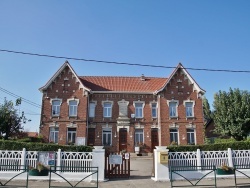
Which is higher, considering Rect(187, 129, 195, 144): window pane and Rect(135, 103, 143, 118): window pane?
Rect(135, 103, 143, 118): window pane

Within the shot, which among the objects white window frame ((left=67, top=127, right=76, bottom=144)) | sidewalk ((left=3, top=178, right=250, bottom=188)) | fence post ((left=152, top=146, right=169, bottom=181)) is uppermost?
white window frame ((left=67, top=127, right=76, bottom=144))

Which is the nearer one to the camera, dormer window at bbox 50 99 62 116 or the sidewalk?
the sidewalk

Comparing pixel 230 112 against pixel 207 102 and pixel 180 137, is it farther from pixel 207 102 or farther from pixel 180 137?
pixel 207 102

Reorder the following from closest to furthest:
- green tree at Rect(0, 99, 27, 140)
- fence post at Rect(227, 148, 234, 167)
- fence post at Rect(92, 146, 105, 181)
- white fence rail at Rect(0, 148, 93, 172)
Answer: fence post at Rect(92, 146, 105, 181) → white fence rail at Rect(0, 148, 93, 172) → fence post at Rect(227, 148, 234, 167) → green tree at Rect(0, 99, 27, 140)

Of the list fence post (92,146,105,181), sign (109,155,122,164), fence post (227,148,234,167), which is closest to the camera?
fence post (92,146,105,181)

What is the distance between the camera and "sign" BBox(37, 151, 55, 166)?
13289 mm

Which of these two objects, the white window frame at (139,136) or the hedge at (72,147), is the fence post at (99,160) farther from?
the white window frame at (139,136)

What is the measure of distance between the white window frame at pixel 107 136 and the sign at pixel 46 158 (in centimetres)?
1439

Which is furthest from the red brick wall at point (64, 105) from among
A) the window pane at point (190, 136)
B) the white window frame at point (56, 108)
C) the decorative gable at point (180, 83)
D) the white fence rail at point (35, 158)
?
the white fence rail at point (35, 158)

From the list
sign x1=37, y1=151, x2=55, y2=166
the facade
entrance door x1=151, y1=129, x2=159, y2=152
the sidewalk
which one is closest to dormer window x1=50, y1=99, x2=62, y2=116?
the facade

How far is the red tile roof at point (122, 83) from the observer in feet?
95.1

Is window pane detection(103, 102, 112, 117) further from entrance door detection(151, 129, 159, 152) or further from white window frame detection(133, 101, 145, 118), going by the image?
entrance door detection(151, 129, 159, 152)

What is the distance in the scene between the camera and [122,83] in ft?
99.2

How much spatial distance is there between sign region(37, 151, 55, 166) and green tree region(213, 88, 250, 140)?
20.3 meters
